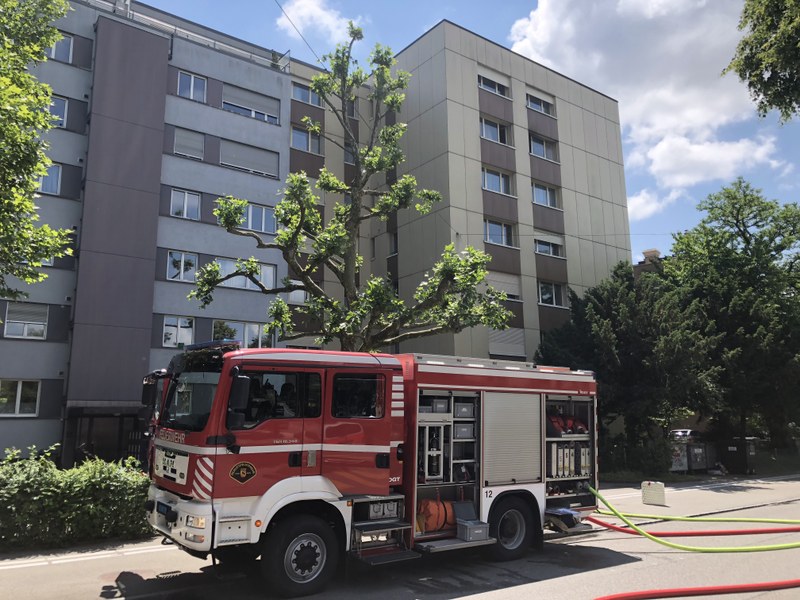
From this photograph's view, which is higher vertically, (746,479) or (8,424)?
(8,424)

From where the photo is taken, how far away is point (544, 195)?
97.7 ft

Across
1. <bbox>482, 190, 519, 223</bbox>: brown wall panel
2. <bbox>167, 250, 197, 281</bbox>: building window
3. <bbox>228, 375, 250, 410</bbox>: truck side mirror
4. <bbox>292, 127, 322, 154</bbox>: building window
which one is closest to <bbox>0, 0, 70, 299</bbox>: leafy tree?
<bbox>228, 375, 250, 410</bbox>: truck side mirror

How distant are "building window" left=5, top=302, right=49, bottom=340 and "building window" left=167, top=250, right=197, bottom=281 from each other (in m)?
4.39

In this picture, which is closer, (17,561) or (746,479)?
(17,561)

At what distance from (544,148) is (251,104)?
1468cm

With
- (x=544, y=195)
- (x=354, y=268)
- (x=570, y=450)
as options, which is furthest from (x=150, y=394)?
(x=544, y=195)

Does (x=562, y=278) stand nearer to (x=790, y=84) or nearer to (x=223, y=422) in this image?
(x=790, y=84)

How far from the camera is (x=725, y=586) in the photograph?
694 centimetres

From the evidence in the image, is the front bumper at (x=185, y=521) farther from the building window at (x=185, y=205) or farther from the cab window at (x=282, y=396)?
the building window at (x=185, y=205)

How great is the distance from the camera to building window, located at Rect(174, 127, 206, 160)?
24.0 metres

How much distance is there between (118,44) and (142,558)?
20.9 metres

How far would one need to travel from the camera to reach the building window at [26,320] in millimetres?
20141

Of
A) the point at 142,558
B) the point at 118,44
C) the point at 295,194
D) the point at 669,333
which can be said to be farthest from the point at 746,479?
the point at 118,44

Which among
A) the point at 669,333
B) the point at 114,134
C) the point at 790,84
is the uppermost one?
the point at 114,134
